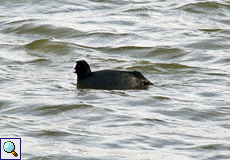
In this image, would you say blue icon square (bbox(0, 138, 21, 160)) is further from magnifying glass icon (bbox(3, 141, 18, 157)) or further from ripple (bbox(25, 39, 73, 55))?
ripple (bbox(25, 39, 73, 55))

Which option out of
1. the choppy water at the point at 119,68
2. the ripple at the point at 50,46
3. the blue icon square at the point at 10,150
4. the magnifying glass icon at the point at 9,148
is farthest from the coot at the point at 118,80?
the magnifying glass icon at the point at 9,148

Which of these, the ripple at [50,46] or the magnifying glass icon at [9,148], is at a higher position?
the ripple at [50,46]

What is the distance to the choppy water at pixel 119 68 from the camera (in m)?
6.50

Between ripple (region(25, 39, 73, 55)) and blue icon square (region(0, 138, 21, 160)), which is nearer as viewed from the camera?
blue icon square (region(0, 138, 21, 160))

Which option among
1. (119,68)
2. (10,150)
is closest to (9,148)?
(10,150)

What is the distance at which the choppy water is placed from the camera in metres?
6.50

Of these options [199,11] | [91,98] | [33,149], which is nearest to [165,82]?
[91,98]

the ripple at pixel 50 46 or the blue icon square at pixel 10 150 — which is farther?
the ripple at pixel 50 46

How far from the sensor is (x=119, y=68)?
36.1 ft

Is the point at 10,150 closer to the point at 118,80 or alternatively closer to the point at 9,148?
the point at 9,148

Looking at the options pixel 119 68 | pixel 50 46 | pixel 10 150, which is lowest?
pixel 10 150

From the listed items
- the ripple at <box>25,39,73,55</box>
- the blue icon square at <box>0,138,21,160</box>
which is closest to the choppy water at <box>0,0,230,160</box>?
the ripple at <box>25,39,73,55</box>

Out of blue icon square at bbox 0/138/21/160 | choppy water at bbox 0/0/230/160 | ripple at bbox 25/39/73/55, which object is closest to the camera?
blue icon square at bbox 0/138/21/160

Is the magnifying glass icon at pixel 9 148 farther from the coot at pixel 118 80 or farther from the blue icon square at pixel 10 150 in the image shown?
the coot at pixel 118 80
